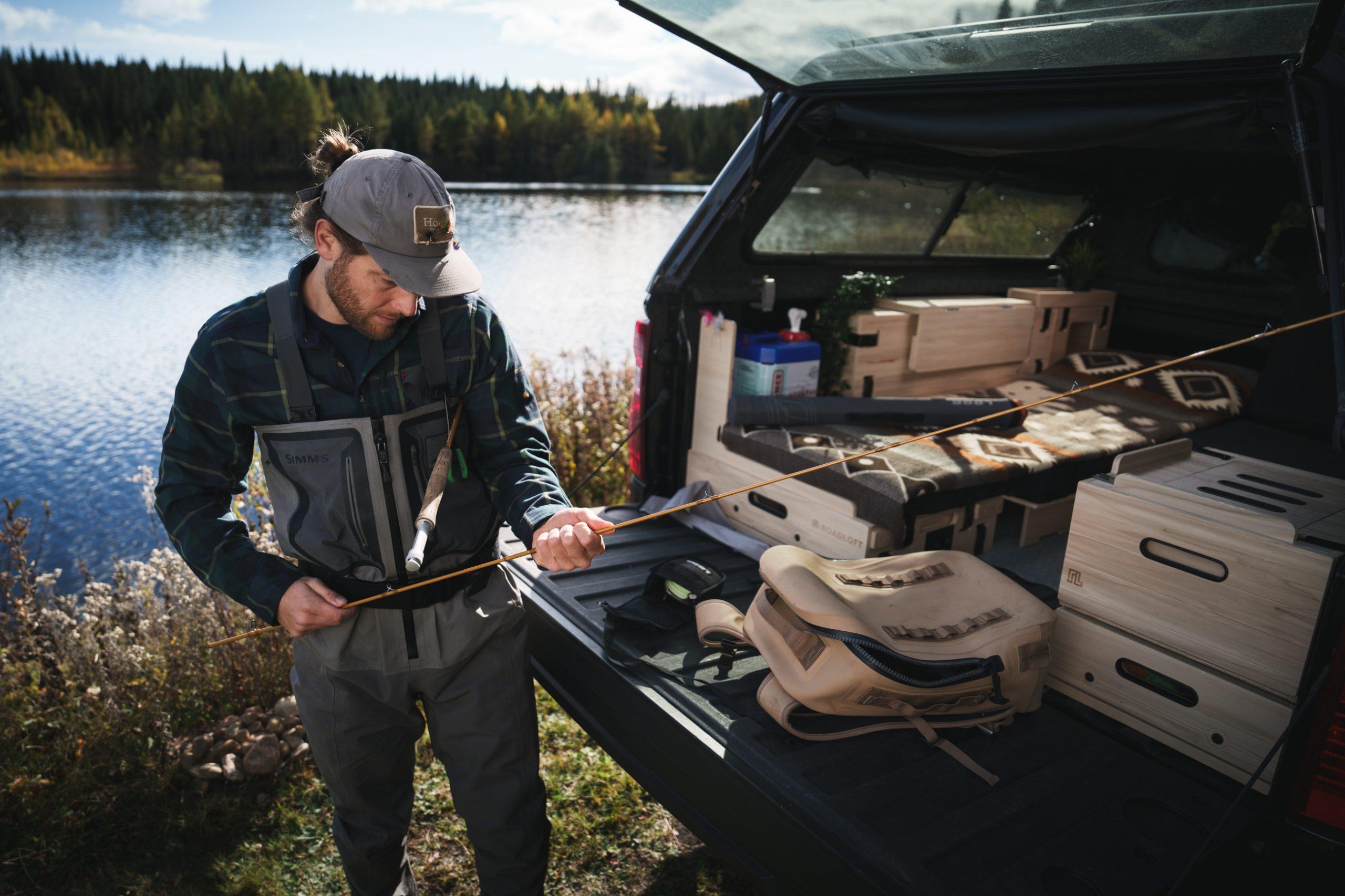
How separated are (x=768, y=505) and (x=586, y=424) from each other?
307 centimetres

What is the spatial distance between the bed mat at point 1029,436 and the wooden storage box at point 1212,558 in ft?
2.38

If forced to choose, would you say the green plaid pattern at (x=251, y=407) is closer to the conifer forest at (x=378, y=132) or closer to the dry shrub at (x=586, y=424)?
the dry shrub at (x=586, y=424)

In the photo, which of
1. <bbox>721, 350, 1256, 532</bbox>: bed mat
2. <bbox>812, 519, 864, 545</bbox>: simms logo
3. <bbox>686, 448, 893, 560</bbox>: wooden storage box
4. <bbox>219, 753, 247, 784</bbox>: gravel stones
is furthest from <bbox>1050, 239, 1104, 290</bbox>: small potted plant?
<bbox>219, 753, 247, 784</bbox>: gravel stones

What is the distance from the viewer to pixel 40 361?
10742mm

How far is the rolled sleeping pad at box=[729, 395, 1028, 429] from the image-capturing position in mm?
3508

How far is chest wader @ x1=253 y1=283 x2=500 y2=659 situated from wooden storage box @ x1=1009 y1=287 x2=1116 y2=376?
154 inches

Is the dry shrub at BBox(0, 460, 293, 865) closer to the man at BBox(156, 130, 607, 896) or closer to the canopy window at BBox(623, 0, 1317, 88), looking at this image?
the man at BBox(156, 130, 607, 896)

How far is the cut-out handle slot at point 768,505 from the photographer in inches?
130

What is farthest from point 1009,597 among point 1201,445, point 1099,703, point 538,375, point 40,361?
point 40,361

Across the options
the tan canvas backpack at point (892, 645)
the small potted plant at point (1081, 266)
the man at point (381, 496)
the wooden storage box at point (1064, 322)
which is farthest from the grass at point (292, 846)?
the small potted plant at point (1081, 266)

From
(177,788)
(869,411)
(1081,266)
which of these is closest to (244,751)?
(177,788)

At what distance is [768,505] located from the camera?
337 centimetres

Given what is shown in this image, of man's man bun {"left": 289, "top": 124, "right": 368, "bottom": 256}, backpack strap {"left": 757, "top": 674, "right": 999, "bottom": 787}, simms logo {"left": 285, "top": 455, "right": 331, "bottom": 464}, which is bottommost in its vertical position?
backpack strap {"left": 757, "top": 674, "right": 999, "bottom": 787}

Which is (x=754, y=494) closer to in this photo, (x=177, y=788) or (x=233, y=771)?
(x=233, y=771)
